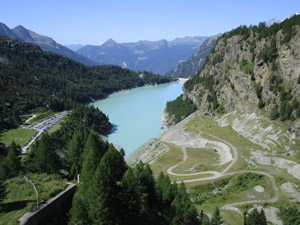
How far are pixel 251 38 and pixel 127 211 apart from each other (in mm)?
88306

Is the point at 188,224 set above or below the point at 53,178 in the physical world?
below

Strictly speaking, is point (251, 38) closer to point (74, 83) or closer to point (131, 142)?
point (131, 142)

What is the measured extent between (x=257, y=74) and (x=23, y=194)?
2955 inches

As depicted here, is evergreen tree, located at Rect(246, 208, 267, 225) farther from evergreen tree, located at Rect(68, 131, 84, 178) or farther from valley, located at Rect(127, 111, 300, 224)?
evergreen tree, located at Rect(68, 131, 84, 178)

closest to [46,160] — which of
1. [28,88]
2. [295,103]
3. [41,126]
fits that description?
[295,103]

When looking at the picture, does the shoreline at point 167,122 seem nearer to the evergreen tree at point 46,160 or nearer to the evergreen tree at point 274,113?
the evergreen tree at point 274,113

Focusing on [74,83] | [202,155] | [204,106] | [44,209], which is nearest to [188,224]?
[44,209]

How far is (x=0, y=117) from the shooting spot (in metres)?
85.4

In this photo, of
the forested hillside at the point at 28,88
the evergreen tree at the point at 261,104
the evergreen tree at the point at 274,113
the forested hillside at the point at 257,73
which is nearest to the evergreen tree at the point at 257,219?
the forested hillside at the point at 257,73

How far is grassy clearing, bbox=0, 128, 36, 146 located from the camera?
73.6m

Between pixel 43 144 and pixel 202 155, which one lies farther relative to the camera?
pixel 202 155

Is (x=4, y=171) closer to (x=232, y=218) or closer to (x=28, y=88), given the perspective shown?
(x=232, y=218)

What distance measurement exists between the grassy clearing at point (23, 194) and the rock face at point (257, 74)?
51939 millimetres

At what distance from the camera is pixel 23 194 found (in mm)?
20781
